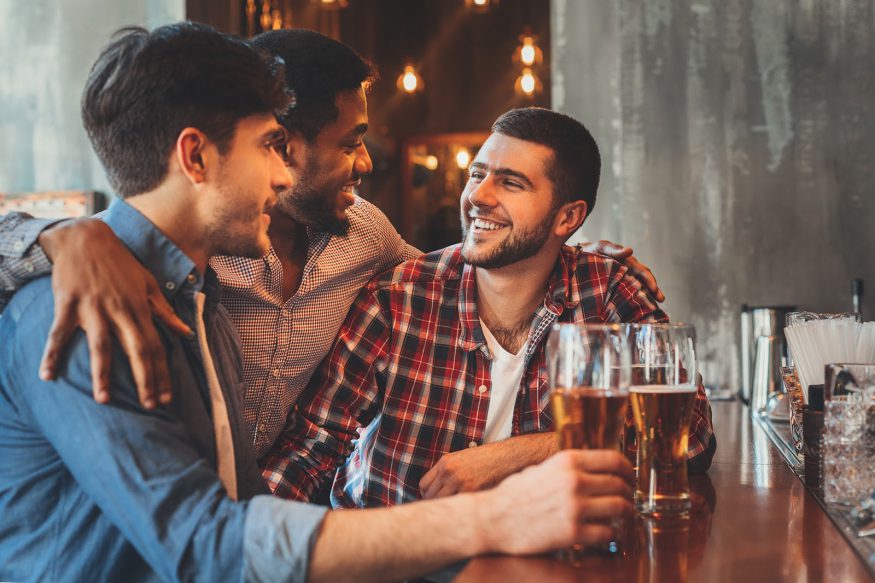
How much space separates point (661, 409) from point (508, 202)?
96 centimetres

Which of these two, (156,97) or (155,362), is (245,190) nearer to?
(156,97)

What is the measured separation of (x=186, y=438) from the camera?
110 centimetres

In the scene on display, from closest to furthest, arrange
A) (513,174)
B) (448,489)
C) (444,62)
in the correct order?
(448,489) → (513,174) → (444,62)

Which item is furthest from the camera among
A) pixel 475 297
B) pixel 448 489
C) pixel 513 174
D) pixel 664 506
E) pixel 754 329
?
pixel 754 329

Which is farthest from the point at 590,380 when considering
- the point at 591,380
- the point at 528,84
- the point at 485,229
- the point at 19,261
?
the point at 528,84

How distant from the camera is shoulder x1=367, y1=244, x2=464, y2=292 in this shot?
6.66 feet

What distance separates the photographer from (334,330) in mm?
1935

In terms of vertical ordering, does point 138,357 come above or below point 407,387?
above

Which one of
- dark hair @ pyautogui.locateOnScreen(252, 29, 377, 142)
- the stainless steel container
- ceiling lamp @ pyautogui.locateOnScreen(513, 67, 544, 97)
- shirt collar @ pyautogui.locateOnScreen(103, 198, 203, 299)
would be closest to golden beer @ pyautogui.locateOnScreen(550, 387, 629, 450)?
shirt collar @ pyautogui.locateOnScreen(103, 198, 203, 299)

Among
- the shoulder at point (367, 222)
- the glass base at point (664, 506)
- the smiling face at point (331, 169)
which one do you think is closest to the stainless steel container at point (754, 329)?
the shoulder at point (367, 222)

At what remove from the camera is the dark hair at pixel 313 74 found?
6.72ft

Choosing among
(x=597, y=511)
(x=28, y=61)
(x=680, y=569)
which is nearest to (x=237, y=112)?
(x=597, y=511)

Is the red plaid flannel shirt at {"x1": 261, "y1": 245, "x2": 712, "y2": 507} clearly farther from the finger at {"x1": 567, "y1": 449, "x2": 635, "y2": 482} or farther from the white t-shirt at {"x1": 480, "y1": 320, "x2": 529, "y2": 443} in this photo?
the finger at {"x1": 567, "y1": 449, "x2": 635, "y2": 482}

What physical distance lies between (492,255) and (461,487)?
0.65 metres
